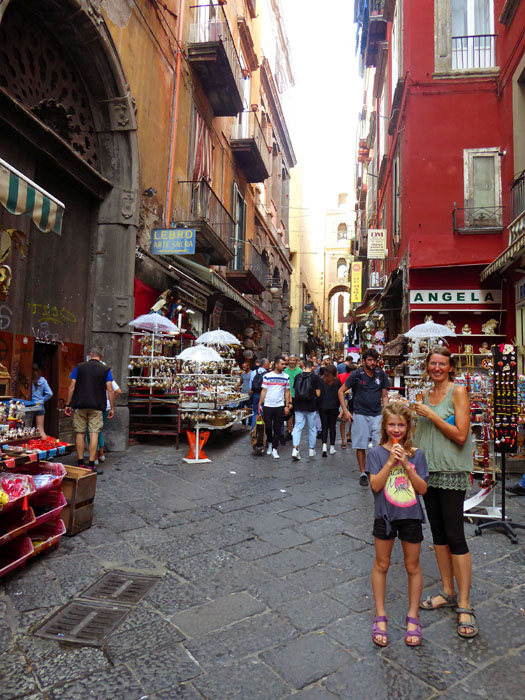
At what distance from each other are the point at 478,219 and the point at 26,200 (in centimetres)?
1051

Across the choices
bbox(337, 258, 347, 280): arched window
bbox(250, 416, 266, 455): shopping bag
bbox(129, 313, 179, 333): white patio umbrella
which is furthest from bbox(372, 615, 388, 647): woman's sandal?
bbox(337, 258, 347, 280): arched window

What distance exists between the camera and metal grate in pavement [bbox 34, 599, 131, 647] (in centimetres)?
262

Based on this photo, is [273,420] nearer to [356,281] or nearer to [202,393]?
[202,393]

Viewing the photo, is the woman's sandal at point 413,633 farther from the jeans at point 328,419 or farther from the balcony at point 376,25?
the balcony at point 376,25

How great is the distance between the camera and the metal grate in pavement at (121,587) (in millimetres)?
3096

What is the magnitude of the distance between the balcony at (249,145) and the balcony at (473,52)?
22.4 ft

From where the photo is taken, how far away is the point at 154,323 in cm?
881

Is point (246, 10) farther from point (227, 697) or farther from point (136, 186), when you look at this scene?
point (227, 697)

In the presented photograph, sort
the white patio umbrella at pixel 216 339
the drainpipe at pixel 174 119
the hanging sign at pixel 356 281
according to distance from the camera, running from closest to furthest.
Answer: the drainpipe at pixel 174 119 < the white patio umbrella at pixel 216 339 < the hanging sign at pixel 356 281

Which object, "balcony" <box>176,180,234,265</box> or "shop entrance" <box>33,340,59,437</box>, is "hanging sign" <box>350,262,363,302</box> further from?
"shop entrance" <box>33,340,59,437</box>

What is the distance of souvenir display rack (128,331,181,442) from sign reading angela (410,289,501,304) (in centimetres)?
627

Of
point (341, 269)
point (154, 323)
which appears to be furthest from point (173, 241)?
point (341, 269)

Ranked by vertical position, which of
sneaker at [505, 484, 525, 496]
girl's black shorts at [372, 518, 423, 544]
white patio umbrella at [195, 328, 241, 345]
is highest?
white patio umbrella at [195, 328, 241, 345]

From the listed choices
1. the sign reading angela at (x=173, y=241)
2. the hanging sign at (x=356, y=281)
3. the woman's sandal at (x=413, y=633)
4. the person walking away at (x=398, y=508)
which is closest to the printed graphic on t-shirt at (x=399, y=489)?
the person walking away at (x=398, y=508)
